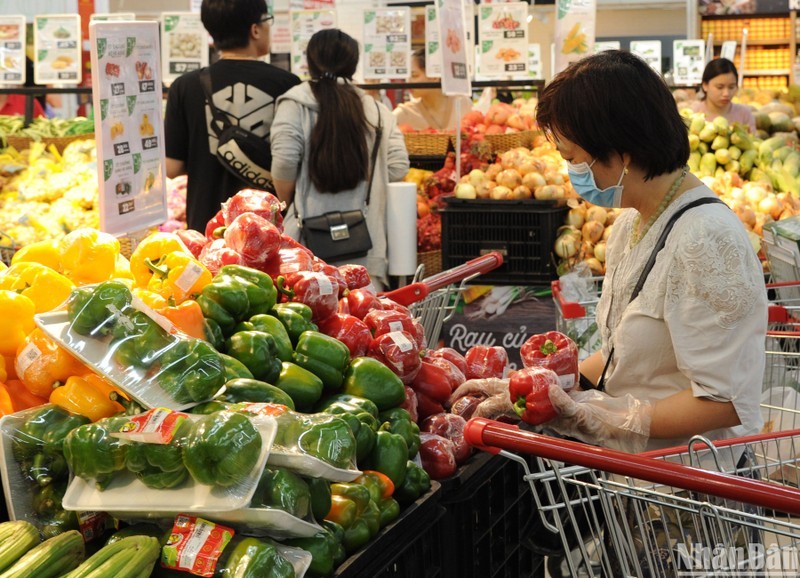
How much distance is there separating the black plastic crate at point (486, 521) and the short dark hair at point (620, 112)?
28.0 inches

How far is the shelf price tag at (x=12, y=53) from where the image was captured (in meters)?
6.62

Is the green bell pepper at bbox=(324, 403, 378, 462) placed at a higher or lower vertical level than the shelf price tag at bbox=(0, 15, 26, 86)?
lower

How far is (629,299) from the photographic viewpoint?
88.7 inches

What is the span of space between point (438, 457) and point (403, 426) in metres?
0.11

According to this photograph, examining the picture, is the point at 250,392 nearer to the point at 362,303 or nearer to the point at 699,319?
the point at 362,303

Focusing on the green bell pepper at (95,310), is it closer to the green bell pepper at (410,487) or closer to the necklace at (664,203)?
the green bell pepper at (410,487)

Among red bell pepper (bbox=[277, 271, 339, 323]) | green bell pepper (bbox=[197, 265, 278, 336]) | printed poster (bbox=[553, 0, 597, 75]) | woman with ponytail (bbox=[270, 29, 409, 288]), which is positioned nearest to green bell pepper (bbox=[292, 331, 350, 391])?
green bell pepper (bbox=[197, 265, 278, 336])

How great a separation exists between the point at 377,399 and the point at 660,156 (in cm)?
78

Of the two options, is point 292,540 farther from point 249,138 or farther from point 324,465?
point 249,138

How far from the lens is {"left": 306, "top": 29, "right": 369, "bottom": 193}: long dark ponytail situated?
446cm

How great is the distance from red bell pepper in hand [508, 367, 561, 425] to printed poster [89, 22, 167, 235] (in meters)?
1.52

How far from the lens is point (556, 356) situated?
8.05ft

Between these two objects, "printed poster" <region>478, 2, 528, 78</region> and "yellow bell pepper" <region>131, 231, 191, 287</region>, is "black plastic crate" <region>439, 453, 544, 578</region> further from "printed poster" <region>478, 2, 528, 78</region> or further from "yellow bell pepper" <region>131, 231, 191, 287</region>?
"printed poster" <region>478, 2, 528, 78</region>

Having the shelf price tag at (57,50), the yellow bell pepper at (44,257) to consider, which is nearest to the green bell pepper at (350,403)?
the yellow bell pepper at (44,257)
